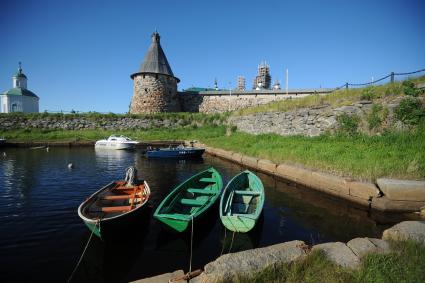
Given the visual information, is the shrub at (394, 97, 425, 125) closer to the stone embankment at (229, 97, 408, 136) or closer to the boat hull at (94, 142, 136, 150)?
the stone embankment at (229, 97, 408, 136)

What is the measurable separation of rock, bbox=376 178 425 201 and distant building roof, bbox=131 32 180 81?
129 ft

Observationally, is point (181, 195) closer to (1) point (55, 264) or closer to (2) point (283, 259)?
(1) point (55, 264)

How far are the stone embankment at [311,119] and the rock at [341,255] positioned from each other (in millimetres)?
10996

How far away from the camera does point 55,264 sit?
5.19 meters

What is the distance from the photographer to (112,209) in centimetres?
634

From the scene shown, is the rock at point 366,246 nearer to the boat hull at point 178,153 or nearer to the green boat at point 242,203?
the green boat at point 242,203

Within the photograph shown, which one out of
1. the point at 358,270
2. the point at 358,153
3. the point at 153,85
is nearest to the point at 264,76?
the point at 153,85

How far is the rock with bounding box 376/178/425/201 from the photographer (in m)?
7.59

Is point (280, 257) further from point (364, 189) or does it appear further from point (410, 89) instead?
point (410, 89)

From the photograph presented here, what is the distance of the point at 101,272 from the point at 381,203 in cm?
814

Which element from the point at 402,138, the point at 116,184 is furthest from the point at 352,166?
the point at 116,184

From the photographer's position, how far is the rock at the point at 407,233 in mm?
4801

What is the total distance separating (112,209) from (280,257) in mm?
4342

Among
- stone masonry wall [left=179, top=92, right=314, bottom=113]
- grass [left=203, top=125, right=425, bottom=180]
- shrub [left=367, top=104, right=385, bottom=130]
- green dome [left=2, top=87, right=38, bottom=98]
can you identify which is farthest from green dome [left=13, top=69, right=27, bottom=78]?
shrub [left=367, top=104, right=385, bottom=130]
